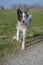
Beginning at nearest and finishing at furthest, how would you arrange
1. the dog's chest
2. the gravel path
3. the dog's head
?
the gravel path → the dog's head → the dog's chest

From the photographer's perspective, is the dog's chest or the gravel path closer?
the gravel path

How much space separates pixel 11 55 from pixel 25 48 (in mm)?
1138

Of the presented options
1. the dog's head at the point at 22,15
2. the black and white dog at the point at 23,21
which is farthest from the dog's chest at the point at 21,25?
the dog's head at the point at 22,15

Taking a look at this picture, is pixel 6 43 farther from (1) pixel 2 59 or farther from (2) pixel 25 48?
(1) pixel 2 59

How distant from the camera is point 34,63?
807 centimetres

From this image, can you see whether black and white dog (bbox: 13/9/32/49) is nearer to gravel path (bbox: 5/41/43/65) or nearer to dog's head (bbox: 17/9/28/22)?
dog's head (bbox: 17/9/28/22)

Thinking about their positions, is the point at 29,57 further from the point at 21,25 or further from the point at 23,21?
the point at 21,25

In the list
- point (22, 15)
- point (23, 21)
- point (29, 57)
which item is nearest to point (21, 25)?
point (23, 21)

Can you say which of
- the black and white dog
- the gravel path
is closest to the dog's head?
the black and white dog

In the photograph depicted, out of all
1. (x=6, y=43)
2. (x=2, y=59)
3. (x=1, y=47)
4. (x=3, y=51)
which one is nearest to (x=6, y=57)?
(x=2, y=59)

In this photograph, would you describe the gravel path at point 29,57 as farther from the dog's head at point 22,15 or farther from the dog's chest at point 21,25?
the dog's head at point 22,15

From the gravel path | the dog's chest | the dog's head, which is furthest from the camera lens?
the dog's chest

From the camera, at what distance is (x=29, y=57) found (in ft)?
29.1

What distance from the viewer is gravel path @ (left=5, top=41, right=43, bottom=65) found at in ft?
26.9
